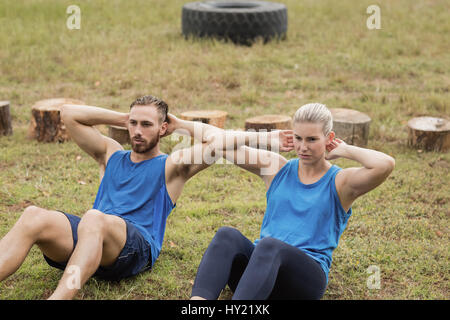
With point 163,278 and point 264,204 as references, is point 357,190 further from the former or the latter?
point 264,204

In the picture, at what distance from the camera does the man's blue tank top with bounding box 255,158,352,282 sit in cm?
348

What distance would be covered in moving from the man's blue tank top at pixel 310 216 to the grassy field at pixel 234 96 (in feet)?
2.21

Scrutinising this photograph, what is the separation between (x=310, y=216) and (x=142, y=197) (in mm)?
1243

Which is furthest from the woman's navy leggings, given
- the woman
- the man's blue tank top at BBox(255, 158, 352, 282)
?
the man's blue tank top at BBox(255, 158, 352, 282)

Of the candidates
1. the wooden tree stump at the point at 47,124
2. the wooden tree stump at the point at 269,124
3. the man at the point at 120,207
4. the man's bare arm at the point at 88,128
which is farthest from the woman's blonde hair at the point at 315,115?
the wooden tree stump at the point at 47,124

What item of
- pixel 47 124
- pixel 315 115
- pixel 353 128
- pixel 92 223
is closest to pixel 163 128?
pixel 92 223

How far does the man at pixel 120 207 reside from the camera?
11.3 ft

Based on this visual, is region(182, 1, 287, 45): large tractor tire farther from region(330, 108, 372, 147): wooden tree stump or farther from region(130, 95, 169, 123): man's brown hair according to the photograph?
region(130, 95, 169, 123): man's brown hair

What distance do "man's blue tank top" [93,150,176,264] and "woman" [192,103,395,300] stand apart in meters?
0.71

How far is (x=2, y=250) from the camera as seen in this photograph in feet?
11.2

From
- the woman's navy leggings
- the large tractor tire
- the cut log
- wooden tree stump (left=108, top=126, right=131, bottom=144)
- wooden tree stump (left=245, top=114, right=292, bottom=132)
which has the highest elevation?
the large tractor tire

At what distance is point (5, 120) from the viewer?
23.4 feet

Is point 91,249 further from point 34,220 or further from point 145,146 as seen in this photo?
point 145,146

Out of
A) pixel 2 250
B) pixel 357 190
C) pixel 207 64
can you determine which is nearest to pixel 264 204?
pixel 357 190
